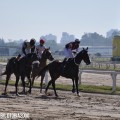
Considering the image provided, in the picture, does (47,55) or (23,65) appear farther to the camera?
(47,55)

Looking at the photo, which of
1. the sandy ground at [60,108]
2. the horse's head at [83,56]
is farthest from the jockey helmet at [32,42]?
→ the sandy ground at [60,108]

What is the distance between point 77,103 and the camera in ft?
52.6

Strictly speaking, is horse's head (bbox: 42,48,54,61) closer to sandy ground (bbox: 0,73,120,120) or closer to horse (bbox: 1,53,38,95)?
horse (bbox: 1,53,38,95)

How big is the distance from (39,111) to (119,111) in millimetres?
2497

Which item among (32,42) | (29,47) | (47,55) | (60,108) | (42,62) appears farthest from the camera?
(42,62)

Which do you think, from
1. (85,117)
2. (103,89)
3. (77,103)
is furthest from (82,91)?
(85,117)

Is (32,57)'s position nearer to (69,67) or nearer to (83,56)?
(69,67)

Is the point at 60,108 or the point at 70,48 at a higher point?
the point at 70,48

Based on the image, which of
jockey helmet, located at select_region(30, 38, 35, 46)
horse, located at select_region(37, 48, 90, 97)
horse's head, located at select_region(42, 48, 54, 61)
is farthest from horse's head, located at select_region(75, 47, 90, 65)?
jockey helmet, located at select_region(30, 38, 35, 46)

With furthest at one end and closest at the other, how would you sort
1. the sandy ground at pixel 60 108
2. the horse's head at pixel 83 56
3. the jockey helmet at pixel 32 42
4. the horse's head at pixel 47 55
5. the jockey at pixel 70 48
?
1. the horse's head at pixel 47 55
2. the jockey helmet at pixel 32 42
3. the jockey at pixel 70 48
4. the horse's head at pixel 83 56
5. the sandy ground at pixel 60 108

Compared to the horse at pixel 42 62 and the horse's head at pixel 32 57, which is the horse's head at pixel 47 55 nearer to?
the horse at pixel 42 62

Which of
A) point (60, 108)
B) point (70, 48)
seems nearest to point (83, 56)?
point (70, 48)

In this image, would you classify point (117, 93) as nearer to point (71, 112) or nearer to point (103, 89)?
point (103, 89)

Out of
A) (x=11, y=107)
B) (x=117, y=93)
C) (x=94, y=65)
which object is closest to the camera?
(x=11, y=107)
